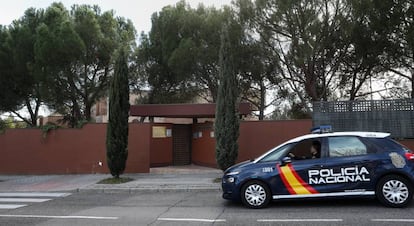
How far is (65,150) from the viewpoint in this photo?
54.5 feet

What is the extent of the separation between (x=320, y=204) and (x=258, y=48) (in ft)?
36.3

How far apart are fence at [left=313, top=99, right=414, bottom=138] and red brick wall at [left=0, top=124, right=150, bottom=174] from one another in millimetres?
7040

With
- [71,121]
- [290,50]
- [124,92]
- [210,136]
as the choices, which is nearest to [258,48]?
[290,50]

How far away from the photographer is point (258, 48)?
1867cm

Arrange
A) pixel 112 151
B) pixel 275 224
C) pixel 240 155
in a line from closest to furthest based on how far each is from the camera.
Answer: pixel 275 224, pixel 112 151, pixel 240 155

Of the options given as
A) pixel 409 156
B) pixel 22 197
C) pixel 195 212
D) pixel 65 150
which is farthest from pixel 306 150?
pixel 65 150

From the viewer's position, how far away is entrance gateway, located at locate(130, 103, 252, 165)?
17625mm

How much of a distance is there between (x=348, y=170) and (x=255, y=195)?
6.70 ft

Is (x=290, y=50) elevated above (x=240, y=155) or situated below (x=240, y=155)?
above

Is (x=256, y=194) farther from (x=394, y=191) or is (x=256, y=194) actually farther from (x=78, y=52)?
(x=78, y=52)

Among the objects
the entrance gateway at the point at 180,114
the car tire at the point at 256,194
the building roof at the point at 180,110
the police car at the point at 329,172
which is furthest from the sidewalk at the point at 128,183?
the police car at the point at 329,172

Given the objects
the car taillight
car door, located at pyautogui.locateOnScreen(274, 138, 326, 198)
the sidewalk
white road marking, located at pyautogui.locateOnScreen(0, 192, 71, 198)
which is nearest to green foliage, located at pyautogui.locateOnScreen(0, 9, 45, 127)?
the sidewalk

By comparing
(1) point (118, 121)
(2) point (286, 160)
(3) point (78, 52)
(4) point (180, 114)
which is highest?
(3) point (78, 52)

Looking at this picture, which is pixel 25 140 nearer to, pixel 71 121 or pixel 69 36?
pixel 71 121
